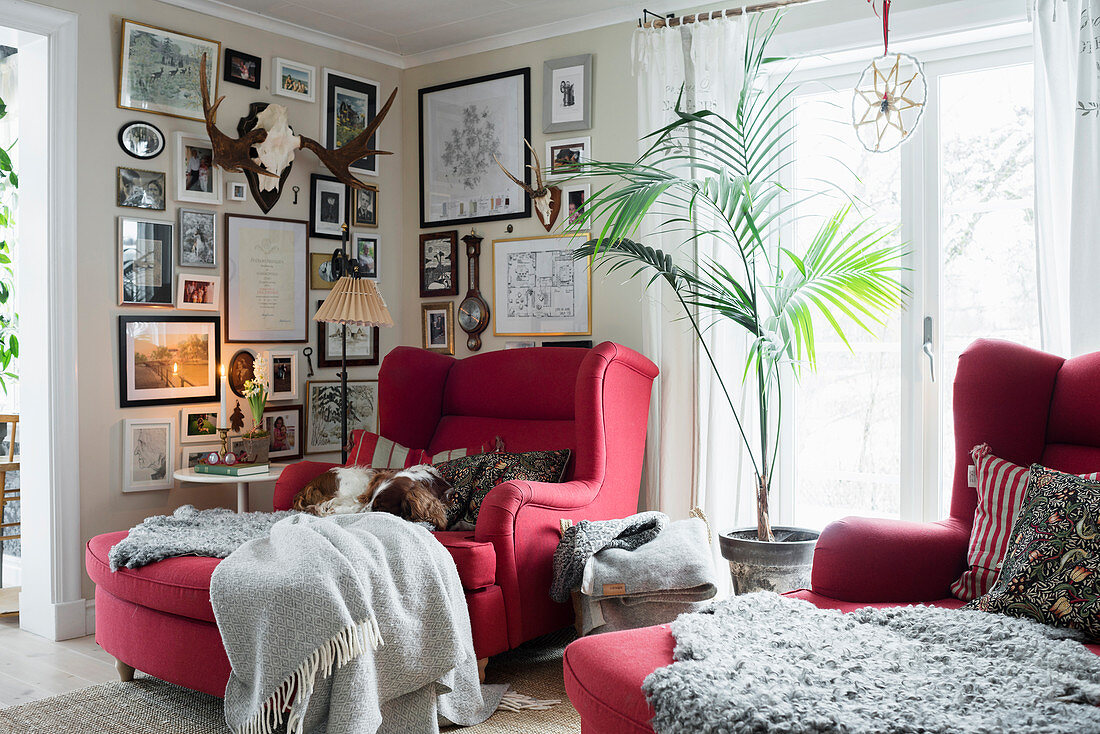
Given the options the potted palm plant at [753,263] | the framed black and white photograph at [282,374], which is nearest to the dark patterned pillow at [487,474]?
the potted palm plant at [753,263]

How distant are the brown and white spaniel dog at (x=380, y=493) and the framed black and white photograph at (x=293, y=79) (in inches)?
75.3

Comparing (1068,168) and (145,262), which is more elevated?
(1068,168)

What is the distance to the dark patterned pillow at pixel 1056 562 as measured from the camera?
5.99 ft

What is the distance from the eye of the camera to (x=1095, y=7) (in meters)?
2.76

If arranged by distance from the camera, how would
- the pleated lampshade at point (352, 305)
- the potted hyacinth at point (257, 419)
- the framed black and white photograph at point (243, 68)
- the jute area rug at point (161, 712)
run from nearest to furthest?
the jute area rug at point (161, 712) → the potted hyacinth at point (257, 419) → the pleated lampshade at point (352, 305) → the framed black and white photograph at point (243, 68)

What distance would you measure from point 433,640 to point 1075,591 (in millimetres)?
1525

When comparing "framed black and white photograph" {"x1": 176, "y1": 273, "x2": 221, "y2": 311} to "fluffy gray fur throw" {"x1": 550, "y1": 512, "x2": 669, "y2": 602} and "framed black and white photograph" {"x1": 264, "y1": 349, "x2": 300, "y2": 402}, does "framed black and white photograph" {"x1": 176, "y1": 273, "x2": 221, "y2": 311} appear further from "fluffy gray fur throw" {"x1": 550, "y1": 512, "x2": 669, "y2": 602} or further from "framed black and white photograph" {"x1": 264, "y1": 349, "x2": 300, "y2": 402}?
"fluffy gray fur throw" {"x1": 550, "y1": 512, "x2": 669, "y2": 602}

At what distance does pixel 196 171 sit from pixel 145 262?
46 cm

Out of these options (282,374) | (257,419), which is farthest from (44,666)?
(282,374)

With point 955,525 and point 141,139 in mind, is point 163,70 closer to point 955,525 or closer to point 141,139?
point 141,139

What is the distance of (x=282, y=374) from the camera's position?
4.13 metres

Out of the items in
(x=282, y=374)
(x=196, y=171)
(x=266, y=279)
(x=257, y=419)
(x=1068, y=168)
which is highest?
(x=196, y=171)

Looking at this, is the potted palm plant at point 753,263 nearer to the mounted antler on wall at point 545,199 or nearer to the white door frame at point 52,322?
the mounted antler on wall at point 545,199

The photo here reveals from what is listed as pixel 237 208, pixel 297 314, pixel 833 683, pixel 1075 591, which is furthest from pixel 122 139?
pixel 1075 591
